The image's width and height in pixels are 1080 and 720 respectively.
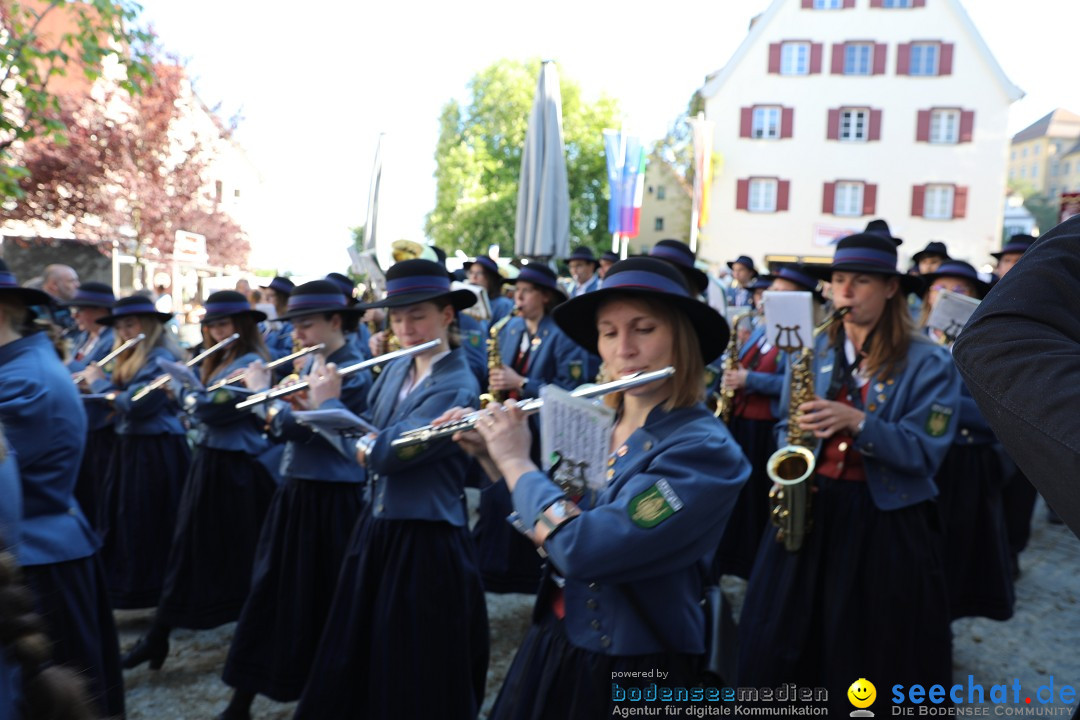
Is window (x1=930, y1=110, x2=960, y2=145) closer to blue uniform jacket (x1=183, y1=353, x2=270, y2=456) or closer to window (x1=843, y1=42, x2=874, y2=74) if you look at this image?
window (x1=843, y1=42, x2=874, y2=74)

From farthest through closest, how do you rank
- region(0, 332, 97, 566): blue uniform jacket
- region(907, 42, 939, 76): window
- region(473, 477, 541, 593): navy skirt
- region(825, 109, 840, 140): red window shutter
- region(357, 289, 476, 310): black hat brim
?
region(825, 109, 840, 140): red window shutter, region(907, 42, 939, 76): window, region(473, 477, 541, 593): navy skirt, region(357, 289, 476, 310): black hat brim, region(0, 332, 97, 566): blue uniform jacket

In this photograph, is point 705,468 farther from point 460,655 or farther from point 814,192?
point 814,192

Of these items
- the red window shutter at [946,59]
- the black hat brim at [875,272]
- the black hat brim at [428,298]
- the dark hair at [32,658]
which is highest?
the red window shutter at [946,59]

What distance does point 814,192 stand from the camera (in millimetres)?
32375

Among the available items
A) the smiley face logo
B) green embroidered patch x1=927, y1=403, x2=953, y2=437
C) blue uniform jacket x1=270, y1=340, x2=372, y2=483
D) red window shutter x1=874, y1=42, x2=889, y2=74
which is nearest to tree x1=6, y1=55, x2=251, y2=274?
blue uniform jacket x1=270, y1=340, x2=372, y2=483

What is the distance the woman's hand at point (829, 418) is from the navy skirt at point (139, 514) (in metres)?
4.57

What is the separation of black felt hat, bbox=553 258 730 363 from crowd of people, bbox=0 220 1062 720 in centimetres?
1

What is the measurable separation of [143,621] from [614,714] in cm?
479

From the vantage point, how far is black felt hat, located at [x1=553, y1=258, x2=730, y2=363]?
104 inches

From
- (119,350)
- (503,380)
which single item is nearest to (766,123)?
(503,380)

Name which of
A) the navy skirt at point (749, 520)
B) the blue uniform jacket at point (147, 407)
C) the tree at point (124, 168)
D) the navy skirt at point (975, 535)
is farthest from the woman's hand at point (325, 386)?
the tree at point (124, 168)

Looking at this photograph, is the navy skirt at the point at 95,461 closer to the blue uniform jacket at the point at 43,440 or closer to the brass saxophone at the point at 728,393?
the blue uniform jacket at the point at 43,440

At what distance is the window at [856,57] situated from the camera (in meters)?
32.4

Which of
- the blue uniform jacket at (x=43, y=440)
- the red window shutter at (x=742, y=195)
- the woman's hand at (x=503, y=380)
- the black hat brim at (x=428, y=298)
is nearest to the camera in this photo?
the blue uniform jacket at (x=43, y=440)
